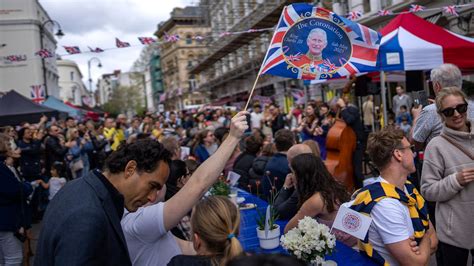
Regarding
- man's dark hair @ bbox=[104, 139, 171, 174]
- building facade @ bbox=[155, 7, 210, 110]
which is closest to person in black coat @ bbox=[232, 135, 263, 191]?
man's dark hair @ bbox=[104, 139, 171, 174]

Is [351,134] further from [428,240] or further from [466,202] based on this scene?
[428,240]

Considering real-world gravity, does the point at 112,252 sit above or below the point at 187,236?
above

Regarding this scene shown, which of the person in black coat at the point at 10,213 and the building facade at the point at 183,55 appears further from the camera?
the building facade at the point at 183,55

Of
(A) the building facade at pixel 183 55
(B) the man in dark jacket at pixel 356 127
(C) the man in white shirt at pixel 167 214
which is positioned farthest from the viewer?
(A) the building facade at pixel 183 55

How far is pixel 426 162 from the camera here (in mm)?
2992

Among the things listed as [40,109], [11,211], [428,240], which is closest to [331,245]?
[428,240]

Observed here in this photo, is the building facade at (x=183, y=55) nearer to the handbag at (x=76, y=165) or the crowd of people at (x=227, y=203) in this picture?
the handbag at (x=76, y=165)

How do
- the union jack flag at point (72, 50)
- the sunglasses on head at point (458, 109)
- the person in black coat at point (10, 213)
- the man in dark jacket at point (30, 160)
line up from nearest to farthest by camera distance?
1. the sunglasses on head at point (458, 109)
2. the person in black coat at point (10, 213)
3. the man in dark jacket at point (30, 160)
4. the union jack flag at point (72, 50)

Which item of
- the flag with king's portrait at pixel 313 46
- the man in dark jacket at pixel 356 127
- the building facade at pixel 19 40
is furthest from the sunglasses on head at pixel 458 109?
the building facade at pixel 19 40

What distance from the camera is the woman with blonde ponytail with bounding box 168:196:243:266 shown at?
1.95 metres

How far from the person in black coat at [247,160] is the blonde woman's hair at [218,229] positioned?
12.4 feet

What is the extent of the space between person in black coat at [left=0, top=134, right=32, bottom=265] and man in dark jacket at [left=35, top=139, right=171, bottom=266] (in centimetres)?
286

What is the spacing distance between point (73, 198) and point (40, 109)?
38.3ft

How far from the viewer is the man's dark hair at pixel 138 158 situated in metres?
1.98
